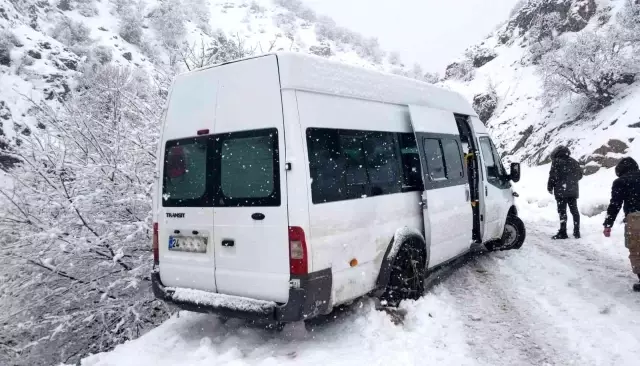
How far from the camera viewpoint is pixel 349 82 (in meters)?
4.39

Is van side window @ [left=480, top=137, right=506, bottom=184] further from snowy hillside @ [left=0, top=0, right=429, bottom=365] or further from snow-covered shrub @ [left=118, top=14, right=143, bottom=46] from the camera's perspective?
snow-covered shrub @ [left=118, top=14, right=143, bottom=46]

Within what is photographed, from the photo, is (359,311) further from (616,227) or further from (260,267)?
(616,227)

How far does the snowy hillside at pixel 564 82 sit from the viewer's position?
50.8 feet

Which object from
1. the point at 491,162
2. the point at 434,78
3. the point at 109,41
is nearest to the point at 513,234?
the point at 491,162

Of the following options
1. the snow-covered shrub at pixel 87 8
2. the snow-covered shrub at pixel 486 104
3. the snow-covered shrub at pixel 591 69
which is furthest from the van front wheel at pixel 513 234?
the snow-covered shrub at pixel 87 8

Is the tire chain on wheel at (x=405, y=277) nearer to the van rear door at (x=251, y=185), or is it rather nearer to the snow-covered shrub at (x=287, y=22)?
the van rear door at (x=251, y=185)

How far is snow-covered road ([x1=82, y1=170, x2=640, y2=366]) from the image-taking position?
3.68 m

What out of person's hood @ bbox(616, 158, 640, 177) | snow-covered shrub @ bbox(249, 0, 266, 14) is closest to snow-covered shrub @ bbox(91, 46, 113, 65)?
person's hood @ bbox(616, 158, 640, 177)

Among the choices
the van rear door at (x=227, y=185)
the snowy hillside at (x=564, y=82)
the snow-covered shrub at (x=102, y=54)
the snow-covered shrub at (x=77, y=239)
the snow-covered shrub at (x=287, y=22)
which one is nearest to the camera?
the van rear door at (x=227, y=185)

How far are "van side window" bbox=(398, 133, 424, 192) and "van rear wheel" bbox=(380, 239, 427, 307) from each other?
2.29 ft

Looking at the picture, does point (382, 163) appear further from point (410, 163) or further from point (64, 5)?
point (64, 5)

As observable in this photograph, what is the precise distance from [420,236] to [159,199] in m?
3.03

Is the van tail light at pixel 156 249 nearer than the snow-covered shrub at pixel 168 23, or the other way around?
the van tail light at pixel 156 249

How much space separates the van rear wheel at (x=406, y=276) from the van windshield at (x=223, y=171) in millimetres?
1888
